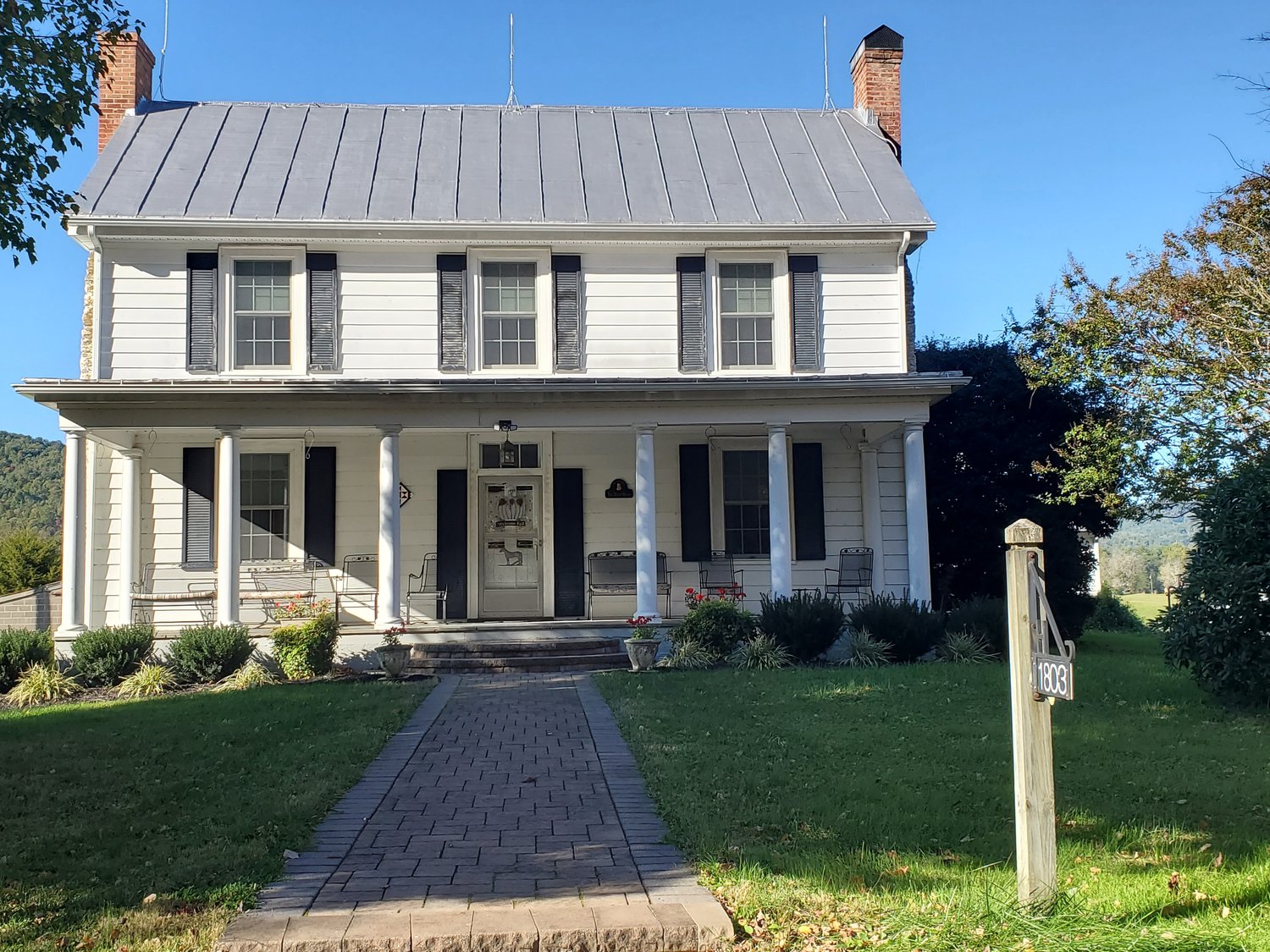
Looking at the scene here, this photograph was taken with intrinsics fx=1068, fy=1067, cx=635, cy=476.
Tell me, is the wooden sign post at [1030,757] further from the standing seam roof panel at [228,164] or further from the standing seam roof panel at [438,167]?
the standing seam roof panel at [228,164]

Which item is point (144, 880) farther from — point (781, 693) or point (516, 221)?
point (516, 221)

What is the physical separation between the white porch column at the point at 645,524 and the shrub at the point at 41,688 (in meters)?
7.09

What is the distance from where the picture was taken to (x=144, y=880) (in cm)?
509

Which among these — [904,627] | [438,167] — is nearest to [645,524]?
[904,627]

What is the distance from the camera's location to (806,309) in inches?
626

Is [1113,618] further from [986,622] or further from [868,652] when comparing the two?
[868,652]

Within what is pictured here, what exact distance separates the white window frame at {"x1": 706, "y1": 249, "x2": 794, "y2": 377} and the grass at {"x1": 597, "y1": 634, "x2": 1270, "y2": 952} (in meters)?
6.10

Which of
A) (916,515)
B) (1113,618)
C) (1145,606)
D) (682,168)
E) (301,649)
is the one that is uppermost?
(682,168)

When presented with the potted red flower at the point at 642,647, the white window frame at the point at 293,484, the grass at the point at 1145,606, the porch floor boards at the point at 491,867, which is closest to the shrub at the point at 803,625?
the potted red flower at the point at 642,647

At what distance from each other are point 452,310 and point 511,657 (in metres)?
5.18

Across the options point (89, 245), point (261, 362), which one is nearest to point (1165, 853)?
point (261, 362)

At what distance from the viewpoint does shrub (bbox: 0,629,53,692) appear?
43.2 feet

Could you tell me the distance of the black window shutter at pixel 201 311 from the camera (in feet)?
49.5

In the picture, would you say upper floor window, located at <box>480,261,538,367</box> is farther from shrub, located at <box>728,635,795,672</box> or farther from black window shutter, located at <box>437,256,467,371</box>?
shrub, located at <box>728,635,795,672</box>
